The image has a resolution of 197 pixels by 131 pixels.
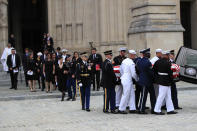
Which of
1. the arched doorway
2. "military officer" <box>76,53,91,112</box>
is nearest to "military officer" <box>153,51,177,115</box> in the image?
"military officer" <box>76,53,91,112</box>

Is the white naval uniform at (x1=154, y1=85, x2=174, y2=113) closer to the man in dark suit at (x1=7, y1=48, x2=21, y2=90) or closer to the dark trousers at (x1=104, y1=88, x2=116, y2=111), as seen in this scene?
the dark trousers at (x1=104, y1=88, x2=116, y2=111)

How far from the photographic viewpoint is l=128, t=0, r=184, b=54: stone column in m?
21.2

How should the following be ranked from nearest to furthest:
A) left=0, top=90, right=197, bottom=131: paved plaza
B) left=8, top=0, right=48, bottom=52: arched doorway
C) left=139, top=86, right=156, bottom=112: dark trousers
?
left=0, top=90, right=197, bottom=131: paved plaza < left=139, top=86, right=156, bottom=112: dark trousers < left=8, top=0, right=48, bottom=52: arched doorway

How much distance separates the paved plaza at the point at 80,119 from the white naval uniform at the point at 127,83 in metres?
0.49

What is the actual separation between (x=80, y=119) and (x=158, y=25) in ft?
35.4

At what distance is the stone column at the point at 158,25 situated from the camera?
69.5 ft

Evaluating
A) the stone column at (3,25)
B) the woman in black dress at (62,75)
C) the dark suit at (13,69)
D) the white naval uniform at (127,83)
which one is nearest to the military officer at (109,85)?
the white naval uniform at (127,83)

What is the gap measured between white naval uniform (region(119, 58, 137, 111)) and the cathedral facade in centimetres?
860

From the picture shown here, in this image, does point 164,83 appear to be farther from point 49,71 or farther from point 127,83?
point 49,71

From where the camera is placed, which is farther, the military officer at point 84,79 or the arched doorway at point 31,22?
the arched doorway at point 31,22

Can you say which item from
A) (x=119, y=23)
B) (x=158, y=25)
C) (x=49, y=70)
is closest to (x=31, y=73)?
(x=49, y=70)

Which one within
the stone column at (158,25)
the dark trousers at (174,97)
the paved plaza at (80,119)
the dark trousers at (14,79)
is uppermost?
the stone column at (158,25)

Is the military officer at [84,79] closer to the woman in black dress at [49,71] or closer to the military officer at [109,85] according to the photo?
the military officer at [109,85]

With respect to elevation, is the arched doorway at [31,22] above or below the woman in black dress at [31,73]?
above
